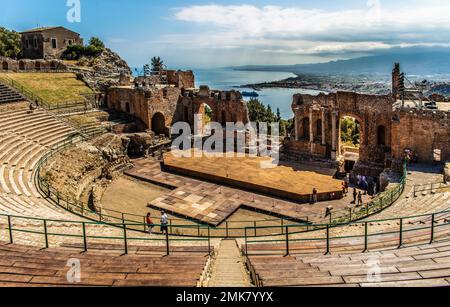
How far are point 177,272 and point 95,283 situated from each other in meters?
1.89

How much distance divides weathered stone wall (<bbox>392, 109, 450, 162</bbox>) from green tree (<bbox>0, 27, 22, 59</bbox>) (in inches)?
2052

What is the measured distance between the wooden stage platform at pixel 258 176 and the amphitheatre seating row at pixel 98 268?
44.0 ft

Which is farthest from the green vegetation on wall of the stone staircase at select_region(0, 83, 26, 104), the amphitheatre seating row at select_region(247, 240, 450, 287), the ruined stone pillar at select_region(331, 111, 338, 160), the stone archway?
the amphitheatre seating row at select_region(247, 240, 450, 287)

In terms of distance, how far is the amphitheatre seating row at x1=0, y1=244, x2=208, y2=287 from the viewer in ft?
28.5

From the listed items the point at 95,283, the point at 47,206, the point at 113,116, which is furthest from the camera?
the point at 113,116

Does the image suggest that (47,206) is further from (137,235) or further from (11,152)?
(11,152)

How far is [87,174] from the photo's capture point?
26.9m

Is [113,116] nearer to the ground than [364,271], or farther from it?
farther from it

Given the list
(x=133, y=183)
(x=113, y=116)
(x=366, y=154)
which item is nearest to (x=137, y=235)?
(x=133, y=183)

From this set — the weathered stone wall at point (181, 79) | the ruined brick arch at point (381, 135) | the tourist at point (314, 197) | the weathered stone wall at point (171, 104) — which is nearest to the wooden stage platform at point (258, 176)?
the tourist at point (314, 197)

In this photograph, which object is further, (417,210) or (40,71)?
(40,71)

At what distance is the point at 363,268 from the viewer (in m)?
9.10
